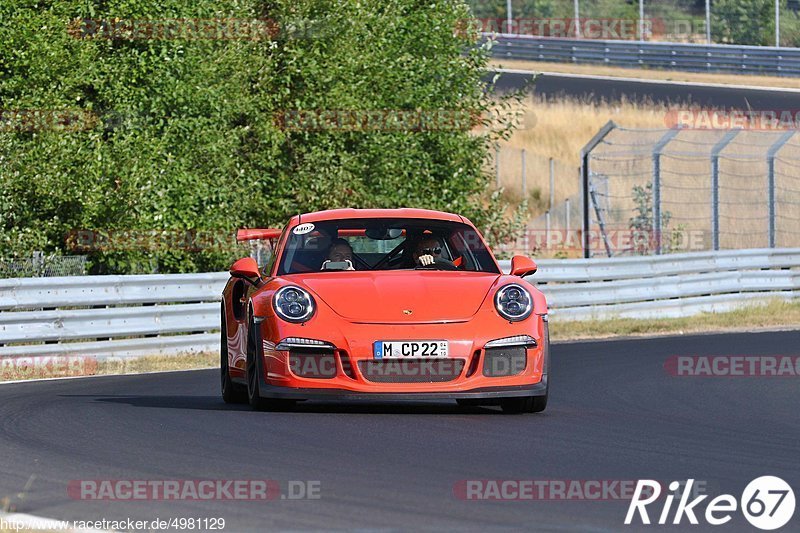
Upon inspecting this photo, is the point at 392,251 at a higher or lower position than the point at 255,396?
higher

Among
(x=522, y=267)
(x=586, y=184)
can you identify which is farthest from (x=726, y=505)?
(x=586, y=184)

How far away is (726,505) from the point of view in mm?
6051

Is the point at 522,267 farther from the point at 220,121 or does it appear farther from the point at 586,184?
the point at 586,184

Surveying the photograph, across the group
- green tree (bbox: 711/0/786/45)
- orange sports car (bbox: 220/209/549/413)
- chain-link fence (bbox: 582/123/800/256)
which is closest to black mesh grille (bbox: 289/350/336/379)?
orange sports car (bbox: 220/209/549/413)

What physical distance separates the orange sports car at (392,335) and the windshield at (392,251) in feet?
0.09

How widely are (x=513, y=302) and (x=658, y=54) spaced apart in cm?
4352

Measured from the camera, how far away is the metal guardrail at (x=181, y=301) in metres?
15.1

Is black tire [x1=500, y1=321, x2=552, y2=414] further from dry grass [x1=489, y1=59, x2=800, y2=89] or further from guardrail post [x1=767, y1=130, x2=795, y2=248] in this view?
dry grass [x1=489, y1=59, x2=800, y2=89]

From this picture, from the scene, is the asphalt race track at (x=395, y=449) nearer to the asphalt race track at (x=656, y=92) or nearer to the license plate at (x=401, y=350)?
the license plate at (x=401, y=350)

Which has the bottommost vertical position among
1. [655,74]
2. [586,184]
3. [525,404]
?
[655,74]

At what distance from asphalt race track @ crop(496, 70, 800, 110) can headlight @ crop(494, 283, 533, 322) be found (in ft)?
112

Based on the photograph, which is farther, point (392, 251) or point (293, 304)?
point (392, 251)

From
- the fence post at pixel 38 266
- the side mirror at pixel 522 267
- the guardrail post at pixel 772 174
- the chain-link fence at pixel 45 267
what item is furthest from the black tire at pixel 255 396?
the guardrail post at pixel 772 174

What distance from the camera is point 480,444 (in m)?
7.98
